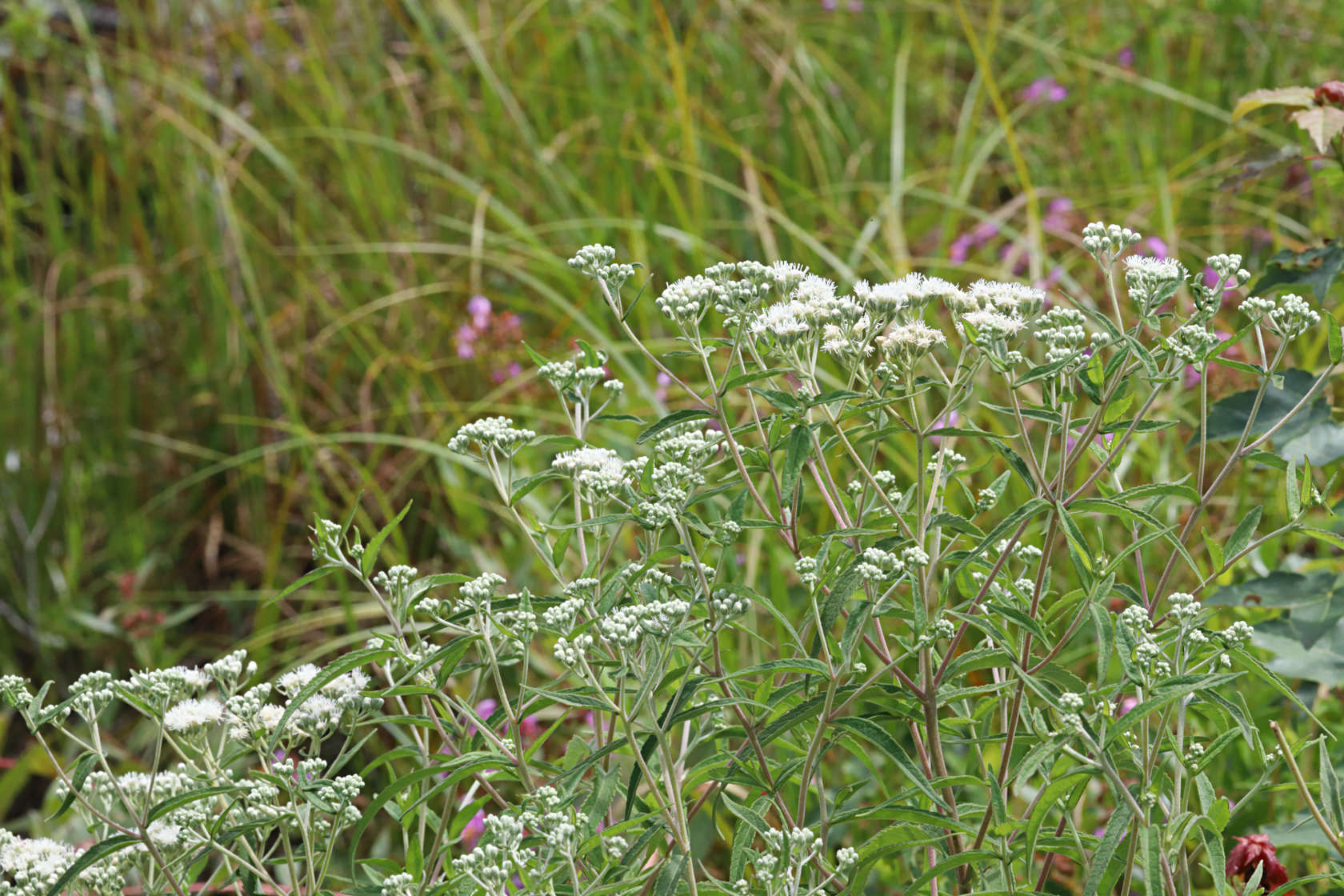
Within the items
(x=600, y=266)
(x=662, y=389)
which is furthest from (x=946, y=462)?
(x=662, y=389)

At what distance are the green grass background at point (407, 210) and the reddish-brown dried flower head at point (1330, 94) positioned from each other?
1240mm

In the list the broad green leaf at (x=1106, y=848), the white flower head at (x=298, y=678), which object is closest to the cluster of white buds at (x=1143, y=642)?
the broad green leaf at (x=1106, y=848)

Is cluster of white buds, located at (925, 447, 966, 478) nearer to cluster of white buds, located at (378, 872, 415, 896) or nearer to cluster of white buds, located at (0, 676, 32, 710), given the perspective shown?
cluster of white buds, located at (378, 872, 415, 896)

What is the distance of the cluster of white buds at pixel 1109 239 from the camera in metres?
1.25

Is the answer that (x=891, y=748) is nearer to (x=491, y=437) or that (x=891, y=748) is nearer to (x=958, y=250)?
(x=491, y=437)

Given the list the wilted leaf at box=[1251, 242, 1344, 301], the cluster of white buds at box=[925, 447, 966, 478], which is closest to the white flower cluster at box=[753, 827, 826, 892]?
the cluster of white buds at box=[925, 447, 966, 478]

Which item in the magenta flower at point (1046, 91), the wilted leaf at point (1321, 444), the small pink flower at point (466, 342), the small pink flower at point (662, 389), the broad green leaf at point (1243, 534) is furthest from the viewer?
the magenta flower at point (1046, 91)

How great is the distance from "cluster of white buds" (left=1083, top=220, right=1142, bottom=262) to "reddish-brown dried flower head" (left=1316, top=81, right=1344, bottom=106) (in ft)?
3.08

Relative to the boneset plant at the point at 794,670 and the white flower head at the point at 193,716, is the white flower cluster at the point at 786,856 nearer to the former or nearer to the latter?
the boneset plant at the point at 794,670

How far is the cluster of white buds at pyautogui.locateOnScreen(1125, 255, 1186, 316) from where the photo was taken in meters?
1.21

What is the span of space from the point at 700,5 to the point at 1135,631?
4.40m

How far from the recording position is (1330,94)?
6.55ft

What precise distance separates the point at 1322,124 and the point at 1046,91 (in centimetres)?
305

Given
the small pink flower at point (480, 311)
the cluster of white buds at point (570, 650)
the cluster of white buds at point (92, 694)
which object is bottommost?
the small pink flower at point (480, 311)
